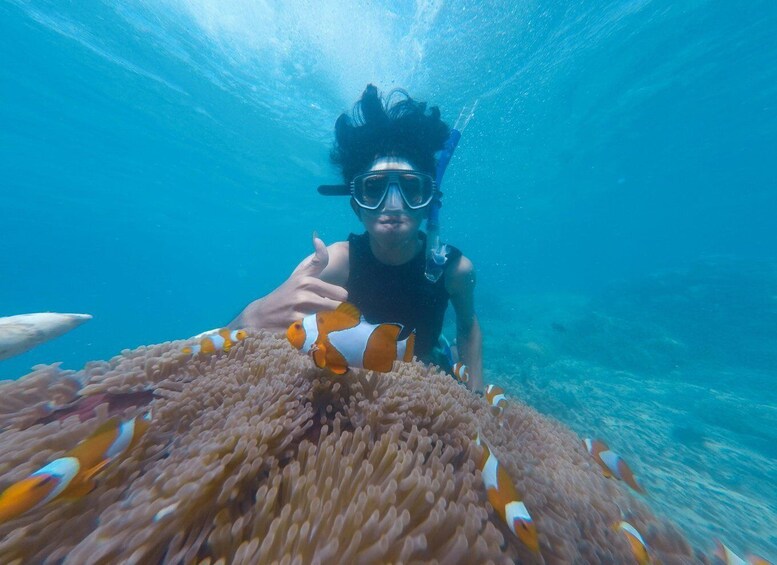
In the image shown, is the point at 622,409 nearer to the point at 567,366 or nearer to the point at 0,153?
the point at 567,366

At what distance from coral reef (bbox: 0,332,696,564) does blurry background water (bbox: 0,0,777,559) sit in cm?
199

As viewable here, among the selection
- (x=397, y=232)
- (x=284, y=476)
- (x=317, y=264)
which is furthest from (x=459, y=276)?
(x=284, y=476)

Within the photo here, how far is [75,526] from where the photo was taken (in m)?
1.03

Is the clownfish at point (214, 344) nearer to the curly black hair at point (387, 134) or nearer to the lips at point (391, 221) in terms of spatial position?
the lips at point (391, 221)

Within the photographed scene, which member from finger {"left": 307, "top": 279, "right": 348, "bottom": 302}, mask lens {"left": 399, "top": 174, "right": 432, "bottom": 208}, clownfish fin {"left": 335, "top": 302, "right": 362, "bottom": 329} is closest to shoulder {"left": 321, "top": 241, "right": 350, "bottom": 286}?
mask lens {"left": 399, "top": 174, "right": 432, "bottom": 208}

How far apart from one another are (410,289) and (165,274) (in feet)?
377

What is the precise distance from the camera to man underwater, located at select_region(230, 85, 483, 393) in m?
3.80

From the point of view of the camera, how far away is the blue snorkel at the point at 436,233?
4090 mm

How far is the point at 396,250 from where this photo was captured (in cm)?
404

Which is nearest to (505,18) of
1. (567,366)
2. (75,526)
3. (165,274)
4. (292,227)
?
(567,366)

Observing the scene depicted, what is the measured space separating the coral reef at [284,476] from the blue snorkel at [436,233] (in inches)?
86.9

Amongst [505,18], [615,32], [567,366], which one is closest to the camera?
[567,366]

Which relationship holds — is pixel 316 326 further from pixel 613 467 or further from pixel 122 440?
pixel 613 467

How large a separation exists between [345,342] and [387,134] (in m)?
3.36
